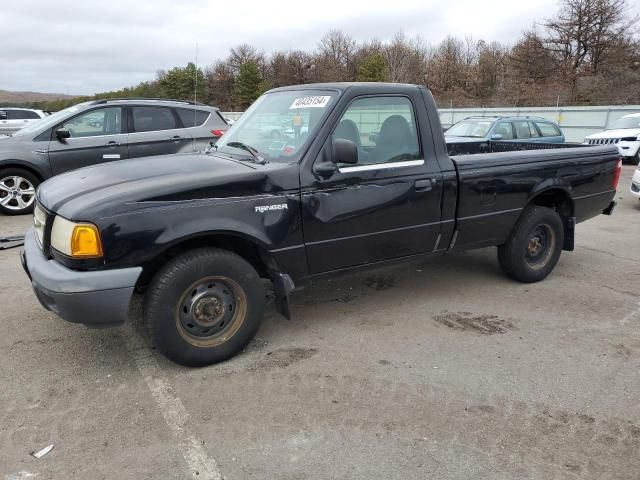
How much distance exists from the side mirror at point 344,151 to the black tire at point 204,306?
0.97m

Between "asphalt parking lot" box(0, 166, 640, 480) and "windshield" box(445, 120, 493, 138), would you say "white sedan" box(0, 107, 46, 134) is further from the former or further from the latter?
"asphalt parking lot" box(0, 166, 640, 480)

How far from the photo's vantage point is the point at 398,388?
3.33 m

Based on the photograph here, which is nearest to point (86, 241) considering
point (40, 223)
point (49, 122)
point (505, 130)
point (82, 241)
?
point (82, 241)

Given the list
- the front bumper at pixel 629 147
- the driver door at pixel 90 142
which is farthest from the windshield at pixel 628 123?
the driver door at pixel 90 142

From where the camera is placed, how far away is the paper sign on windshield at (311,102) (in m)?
3.99

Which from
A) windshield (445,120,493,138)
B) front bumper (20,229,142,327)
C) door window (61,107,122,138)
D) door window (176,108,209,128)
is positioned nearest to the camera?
front bumper (20,229,142,327)

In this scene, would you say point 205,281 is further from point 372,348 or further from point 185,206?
point 372,348

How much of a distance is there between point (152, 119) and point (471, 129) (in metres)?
8.21

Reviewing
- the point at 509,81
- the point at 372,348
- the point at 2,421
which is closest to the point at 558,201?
the point at 372,348

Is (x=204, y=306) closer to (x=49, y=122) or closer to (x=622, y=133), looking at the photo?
(x=49, y=122)

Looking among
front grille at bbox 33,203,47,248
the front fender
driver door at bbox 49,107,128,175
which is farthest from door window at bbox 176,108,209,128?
the front fender

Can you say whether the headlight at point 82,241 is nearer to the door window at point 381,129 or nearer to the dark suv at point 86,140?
the door window at point 381,129

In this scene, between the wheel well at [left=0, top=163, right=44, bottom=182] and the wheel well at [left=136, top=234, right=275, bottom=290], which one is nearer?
the wheel well at [left=136, top=234, right=275, bottom=290]

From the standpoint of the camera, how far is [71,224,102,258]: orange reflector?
9.95ft
